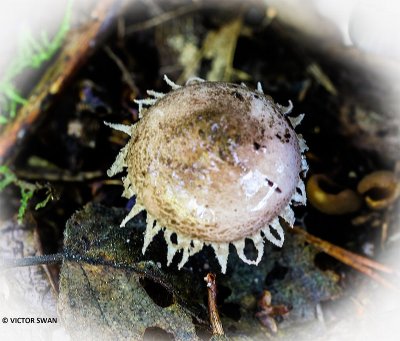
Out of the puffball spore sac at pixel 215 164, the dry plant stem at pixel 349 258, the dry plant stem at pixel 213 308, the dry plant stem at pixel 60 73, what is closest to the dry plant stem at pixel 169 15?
the dry plant stem at pixel 60 73

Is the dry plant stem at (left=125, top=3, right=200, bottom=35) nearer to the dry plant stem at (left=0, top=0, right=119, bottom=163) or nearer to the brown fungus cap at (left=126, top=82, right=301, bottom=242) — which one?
the dry plant stem at (left=0, top=0, right=119, bottom=163)

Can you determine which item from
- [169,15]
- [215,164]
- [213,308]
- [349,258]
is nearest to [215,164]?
[215,164]

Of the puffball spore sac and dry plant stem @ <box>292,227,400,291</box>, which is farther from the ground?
the puffball spore sac

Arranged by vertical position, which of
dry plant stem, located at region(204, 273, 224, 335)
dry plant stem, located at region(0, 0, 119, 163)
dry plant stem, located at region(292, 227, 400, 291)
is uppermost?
dry plant stem, located at region(0, 0, 119, 163)

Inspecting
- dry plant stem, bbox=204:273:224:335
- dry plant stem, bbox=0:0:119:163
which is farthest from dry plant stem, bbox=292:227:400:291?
dry plant stem, bbox=0:0:119:163

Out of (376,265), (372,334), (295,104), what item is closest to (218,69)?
(295,104)

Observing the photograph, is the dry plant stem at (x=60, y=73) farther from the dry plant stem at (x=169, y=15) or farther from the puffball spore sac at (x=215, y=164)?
the puffball spore sac at (x=215, y=164)

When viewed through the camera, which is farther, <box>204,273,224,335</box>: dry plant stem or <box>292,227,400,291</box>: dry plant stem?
<box>292,227,400,291</box>: dry plant stem
